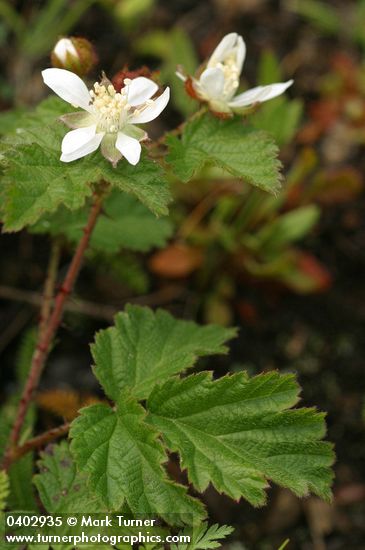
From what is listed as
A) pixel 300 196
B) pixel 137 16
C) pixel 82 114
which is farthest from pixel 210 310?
pixel 137 16

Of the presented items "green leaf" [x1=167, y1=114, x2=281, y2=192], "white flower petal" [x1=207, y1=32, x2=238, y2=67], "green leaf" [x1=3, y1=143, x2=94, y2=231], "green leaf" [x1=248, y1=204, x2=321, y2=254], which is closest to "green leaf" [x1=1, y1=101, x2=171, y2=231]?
"green leaf" [x1=3, y1=143, x2=94, y2=231]

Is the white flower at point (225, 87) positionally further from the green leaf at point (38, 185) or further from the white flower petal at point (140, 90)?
the green leaf at point (38, 185)

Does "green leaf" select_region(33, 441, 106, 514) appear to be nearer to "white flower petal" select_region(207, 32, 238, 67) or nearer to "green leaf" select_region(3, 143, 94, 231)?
"green leaf" select_region(3, 143, 94, 231)

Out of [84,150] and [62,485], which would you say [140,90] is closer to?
[84,150]

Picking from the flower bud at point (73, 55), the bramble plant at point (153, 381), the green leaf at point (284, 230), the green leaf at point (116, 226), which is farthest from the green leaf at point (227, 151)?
the green leaf at point (284, 230)

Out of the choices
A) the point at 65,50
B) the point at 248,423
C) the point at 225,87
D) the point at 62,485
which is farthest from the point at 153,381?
the point at 65,50

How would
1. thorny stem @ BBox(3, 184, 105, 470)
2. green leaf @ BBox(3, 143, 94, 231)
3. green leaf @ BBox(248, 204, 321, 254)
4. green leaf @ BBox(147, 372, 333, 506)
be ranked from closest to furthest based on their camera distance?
green leaf @ BBox(3, 143, 94, 231)
green leaf @ BBox(147, 372, 333, 506)
thorny stem @ BBox(3, 184, 105, 470)
green leaf @ BBox(248, 204, 321, 254)
